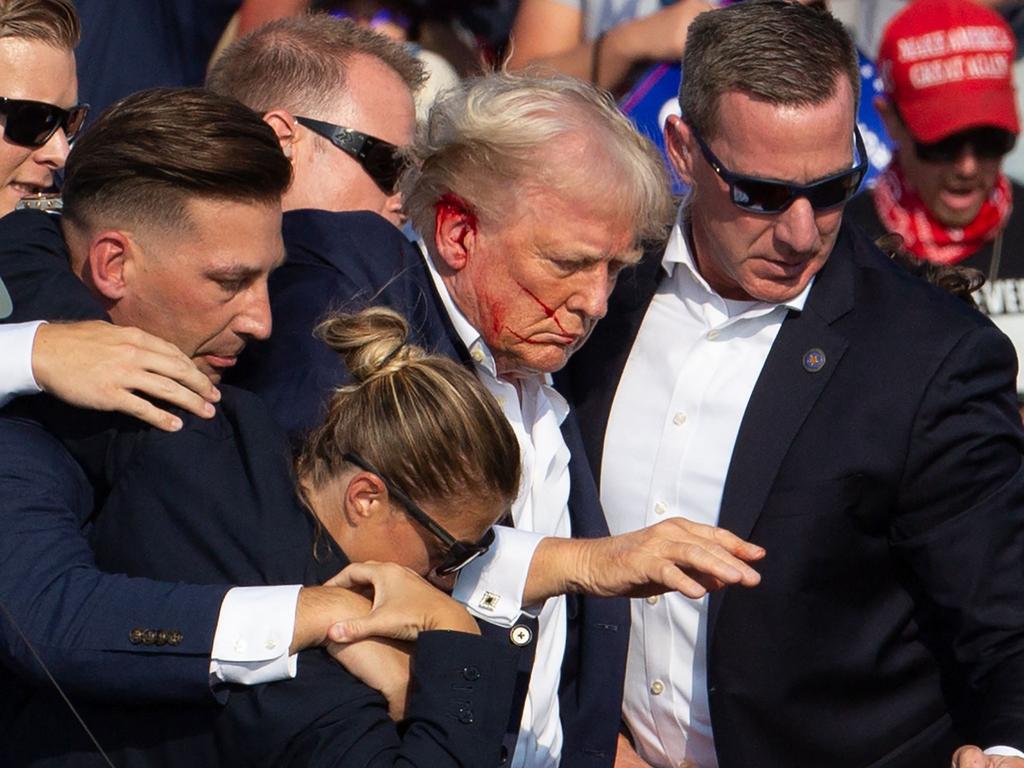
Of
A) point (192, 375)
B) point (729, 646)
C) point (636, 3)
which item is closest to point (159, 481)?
point (192, 375)

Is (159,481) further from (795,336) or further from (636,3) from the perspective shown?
(636,3)

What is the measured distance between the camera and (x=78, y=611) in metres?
2.30

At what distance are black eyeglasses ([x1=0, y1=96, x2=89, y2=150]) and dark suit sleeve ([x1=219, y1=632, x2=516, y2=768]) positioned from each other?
68.7 inches

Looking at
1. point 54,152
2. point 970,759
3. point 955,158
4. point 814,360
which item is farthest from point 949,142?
point 54,152

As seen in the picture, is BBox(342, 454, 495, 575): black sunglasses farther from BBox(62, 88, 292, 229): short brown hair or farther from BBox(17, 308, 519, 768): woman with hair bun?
BBox(62, 88, 292, 229): short brown hair

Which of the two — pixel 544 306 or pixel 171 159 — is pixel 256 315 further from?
pixel 544 306

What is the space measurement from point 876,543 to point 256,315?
1.25 m

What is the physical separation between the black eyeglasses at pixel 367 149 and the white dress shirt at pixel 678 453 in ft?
2.01

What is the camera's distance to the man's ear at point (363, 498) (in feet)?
8.30

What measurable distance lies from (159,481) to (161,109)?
641mm

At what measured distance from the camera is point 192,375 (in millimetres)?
2504

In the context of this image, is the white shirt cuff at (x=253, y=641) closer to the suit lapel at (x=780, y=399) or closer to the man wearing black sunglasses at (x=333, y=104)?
the suit lapel at (x=780, y=399)

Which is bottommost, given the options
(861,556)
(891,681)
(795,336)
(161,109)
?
(891,681)

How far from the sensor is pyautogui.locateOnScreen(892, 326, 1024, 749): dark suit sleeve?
10.2ft
